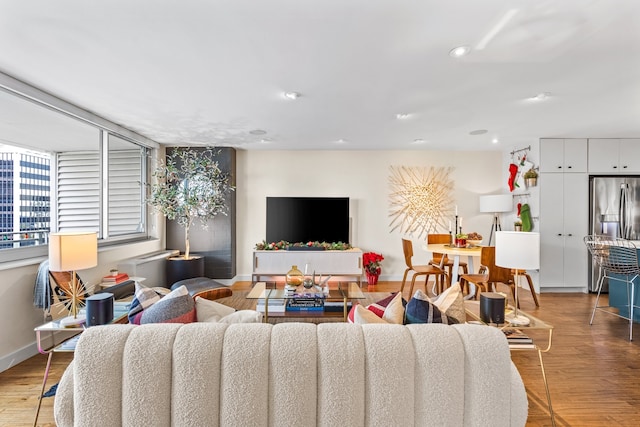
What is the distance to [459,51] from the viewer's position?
2184 millimetres

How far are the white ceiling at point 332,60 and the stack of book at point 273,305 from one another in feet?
6.47

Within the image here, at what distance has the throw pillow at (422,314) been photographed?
1.53 metres

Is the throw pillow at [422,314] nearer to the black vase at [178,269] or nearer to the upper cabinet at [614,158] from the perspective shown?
the black vase at [178,269]

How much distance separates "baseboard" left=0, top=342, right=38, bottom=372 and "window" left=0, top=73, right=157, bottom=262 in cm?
81

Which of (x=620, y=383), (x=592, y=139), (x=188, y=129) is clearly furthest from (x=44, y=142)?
(x=592, y=139)

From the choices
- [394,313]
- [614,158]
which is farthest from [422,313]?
[614,158]

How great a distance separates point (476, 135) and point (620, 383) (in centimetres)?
330

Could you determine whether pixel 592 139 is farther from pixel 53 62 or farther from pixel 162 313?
pixel 53 62

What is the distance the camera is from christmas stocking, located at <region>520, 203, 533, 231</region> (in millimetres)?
5012

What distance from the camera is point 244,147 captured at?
5.45 m

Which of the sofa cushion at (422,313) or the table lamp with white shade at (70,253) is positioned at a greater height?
the table lamp with white shade at (70,253)

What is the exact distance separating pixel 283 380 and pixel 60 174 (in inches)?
160

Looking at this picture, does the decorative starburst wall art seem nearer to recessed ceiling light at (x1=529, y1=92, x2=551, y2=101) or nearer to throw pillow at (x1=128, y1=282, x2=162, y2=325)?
recessed ceiling light at (x1=529, y1=92, x2=551, y2=101)

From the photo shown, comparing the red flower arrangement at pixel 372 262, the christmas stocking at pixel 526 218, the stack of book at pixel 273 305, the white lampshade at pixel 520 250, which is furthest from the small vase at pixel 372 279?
the white lampshade at pixel 520 250
